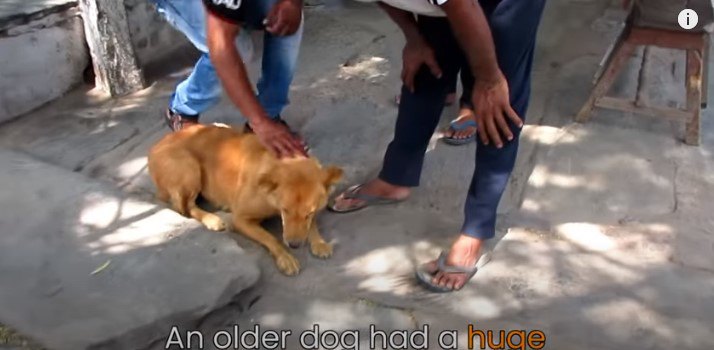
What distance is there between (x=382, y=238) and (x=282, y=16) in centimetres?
105

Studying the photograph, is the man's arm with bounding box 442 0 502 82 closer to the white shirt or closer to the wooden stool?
the white shirt

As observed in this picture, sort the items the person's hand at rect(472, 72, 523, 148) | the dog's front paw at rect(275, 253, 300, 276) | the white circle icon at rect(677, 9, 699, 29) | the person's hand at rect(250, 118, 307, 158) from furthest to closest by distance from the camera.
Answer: the white circle icon at rect(677, 9, 699, 29)
the dog's front paw at rect(275, 253, 300, 276)
the person's hand at rect(250, 118, 307, 158)
the person's hand at rect(472, 72, 523, 148)

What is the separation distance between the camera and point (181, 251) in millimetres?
2936

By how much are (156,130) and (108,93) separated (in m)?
0.61

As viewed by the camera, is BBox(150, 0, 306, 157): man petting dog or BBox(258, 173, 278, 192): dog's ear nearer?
BBox(150, 0, 306, 157): man petting dog

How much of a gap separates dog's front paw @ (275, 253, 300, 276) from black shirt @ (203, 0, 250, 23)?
3.27 feet

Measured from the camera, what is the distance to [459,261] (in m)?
2.91

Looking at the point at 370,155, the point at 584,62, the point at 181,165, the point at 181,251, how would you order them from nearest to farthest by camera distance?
the point at 181,251, the point at 181,165, the point at 370,155, the point at 584,62

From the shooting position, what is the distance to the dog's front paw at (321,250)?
10.0 ft

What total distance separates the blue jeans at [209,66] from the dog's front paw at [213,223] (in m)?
0.71

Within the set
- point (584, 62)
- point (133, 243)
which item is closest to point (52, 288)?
point (133, 243)

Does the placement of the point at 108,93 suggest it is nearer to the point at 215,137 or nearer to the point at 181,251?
the point at 215,137

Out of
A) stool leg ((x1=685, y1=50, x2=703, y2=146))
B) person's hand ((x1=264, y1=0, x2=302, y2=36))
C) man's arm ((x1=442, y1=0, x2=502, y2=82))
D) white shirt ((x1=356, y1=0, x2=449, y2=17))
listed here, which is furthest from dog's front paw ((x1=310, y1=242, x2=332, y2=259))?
stool leg ((x1=685, y1=50, x2=703, y2=146))

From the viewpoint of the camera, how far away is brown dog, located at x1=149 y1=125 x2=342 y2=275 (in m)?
2.84
